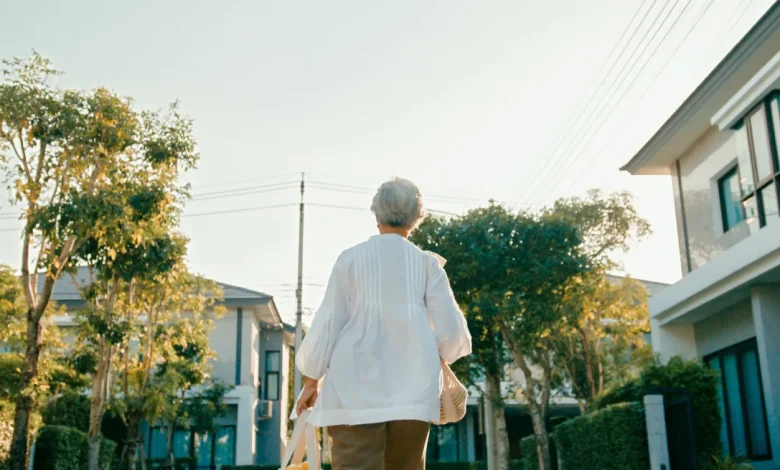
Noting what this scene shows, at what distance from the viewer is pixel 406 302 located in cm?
312

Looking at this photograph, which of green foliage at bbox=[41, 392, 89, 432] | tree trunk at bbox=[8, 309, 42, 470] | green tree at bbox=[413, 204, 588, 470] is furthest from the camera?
green foliage at bbox=[41, 392, 89, 432]

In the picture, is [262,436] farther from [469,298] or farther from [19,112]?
[19,112]

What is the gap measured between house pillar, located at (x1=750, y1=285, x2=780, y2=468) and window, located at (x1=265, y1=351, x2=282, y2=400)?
26.0m

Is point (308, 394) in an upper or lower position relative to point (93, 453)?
lower

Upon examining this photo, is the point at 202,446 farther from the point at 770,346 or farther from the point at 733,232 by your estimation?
the point at 770,346

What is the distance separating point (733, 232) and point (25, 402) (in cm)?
1113

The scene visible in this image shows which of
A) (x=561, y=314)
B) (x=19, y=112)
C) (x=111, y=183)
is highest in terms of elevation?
(x=19, y=112)

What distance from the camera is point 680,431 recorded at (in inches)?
394

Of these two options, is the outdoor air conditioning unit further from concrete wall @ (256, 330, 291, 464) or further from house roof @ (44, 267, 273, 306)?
house roof @ (44, 267, 273, 306)

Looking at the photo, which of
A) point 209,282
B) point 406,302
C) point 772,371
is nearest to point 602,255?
point 772,371

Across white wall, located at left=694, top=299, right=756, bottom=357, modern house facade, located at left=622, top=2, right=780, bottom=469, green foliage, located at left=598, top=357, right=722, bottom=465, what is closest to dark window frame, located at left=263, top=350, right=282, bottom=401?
modern house facade, located at left=622, top=2, right=780, bottom=469

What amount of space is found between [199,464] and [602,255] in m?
17.9

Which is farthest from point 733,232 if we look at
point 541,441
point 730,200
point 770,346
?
point 541,441

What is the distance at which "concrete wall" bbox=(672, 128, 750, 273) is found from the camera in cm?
1507
